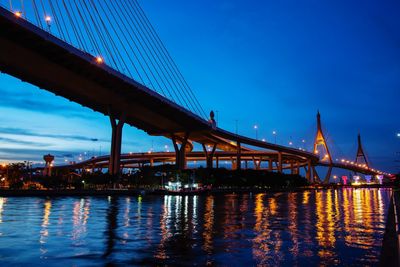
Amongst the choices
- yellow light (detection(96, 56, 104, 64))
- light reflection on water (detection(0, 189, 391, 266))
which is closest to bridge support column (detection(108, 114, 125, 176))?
yellow light (detection(96, 56, 104, 64))

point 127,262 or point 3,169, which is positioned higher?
point 3,169

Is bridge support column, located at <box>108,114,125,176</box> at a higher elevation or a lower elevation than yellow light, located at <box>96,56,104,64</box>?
lower

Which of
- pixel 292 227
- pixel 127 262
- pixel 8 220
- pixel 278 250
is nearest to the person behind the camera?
pixel 127 262

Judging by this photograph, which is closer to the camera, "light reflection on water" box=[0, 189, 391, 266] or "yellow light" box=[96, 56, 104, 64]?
"light reflection on water" box=[0, 189, 391, 266]

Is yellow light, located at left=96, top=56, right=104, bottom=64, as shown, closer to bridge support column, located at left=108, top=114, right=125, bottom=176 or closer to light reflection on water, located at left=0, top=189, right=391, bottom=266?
bridge support column, located at left=108, top=114, right=125, bottom=176

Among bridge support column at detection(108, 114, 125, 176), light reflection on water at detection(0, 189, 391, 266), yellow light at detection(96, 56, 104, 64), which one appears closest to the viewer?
light reflection on water at detection(0, 189, 391, 266)

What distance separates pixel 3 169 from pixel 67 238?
9692 cm

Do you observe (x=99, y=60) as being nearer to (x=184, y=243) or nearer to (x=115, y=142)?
(x=115, y=142)

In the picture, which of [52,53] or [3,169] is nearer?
[52,53]

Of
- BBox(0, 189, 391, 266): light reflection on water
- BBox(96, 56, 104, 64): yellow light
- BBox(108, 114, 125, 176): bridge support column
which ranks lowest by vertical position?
BBox(0, 189, 391, 266): light reflection on water

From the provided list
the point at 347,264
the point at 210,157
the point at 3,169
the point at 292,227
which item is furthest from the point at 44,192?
the point at 210,157

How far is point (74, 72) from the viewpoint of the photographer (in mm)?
64375

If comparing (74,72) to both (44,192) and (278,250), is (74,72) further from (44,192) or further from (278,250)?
(278,250)

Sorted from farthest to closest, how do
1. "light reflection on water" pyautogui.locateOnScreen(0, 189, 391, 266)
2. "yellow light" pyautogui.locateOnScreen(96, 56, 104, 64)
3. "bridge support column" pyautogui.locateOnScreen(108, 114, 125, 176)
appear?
"bridge support column" pyautogui.locateOnScreen(108, 114, 125, 176) → "yellow light" pyautogui.locateOnScreen(96, 56, 104, 64) → "light reflection on water" pyautogui.locateOnScreen(0, 189, 391, 266)
